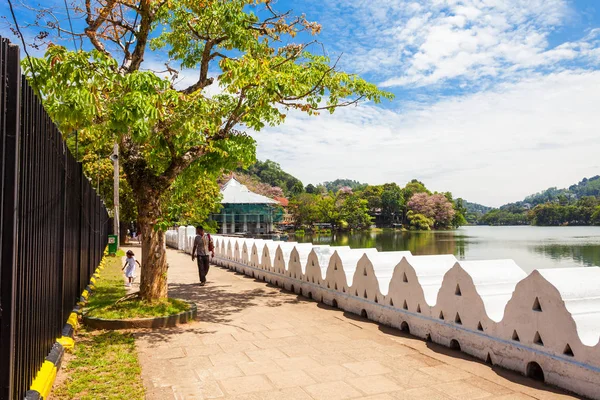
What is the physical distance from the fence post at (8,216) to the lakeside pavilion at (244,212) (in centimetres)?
6068

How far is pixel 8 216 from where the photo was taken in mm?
3258

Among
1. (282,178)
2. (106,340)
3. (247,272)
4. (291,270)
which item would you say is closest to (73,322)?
(106,340)

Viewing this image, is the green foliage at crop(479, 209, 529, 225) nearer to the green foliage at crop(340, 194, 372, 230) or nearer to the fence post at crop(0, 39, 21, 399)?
the green foliage at crop(340, 194, 372, 230)

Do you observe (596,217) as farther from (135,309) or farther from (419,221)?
(135,309)

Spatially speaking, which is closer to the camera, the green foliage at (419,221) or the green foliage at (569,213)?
the green foliage at (419,221)

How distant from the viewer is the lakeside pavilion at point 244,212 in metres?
64.8

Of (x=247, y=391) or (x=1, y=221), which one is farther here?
(x=247, y=391)

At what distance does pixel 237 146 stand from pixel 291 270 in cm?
358

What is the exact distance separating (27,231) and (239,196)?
6216 cm

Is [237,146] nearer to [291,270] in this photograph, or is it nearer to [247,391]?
[291,270]

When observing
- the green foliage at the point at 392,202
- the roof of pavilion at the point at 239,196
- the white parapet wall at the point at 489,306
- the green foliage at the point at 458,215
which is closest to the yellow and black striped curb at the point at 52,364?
the white parapet wall at the point at 489,306

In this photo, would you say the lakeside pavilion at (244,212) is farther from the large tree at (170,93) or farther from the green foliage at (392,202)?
the large tree at (170,93)

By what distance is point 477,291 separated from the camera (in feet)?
18.4

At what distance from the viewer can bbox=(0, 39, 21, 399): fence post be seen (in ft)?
10.4
